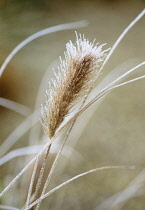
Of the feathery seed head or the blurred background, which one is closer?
the feathery seed head

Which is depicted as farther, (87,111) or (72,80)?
(87,111)

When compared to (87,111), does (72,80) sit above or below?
below

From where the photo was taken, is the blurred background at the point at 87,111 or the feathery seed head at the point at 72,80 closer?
the feathery seed head at the point at 72,80
